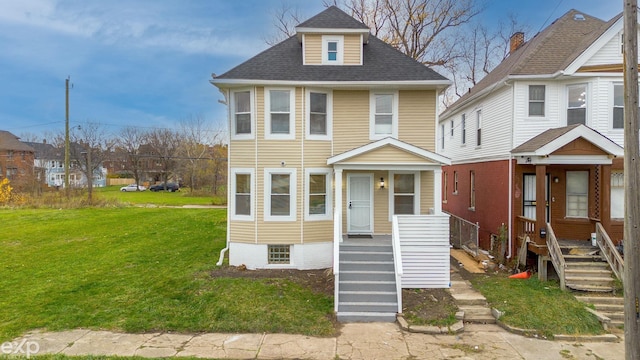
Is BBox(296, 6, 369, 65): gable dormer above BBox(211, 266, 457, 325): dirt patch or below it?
above

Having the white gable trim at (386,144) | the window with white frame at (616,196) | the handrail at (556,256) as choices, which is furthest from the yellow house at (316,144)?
the window with white frame at (616,196)

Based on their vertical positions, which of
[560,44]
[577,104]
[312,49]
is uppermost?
[560,44]

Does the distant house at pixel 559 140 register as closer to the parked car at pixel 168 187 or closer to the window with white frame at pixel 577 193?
the window with white frame at pixel 577 193

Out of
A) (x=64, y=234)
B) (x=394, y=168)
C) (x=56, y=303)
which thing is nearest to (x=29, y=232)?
(x=64, y=234)

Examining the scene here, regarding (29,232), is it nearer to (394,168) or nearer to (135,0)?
(135,0)

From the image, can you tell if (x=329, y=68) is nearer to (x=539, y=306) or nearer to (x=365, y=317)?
(x=365, y=317)

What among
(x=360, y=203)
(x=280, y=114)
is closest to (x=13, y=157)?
(x=280, y=114)

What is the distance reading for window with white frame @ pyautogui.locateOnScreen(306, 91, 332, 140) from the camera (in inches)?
433

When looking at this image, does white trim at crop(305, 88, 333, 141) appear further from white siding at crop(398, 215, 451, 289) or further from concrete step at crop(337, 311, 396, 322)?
concrete step at crop(337, 311, 396, 322)

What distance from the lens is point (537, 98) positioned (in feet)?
37.5

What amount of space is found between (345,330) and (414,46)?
19.1 m

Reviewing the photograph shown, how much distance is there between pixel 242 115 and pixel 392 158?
510 centimetres

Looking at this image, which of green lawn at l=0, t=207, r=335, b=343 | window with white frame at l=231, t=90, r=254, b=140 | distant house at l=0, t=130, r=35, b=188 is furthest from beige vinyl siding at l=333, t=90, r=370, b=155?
Result: distant house at l=0, t=130, r=35, b=188

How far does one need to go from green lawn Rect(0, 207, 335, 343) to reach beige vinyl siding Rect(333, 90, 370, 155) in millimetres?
4924
